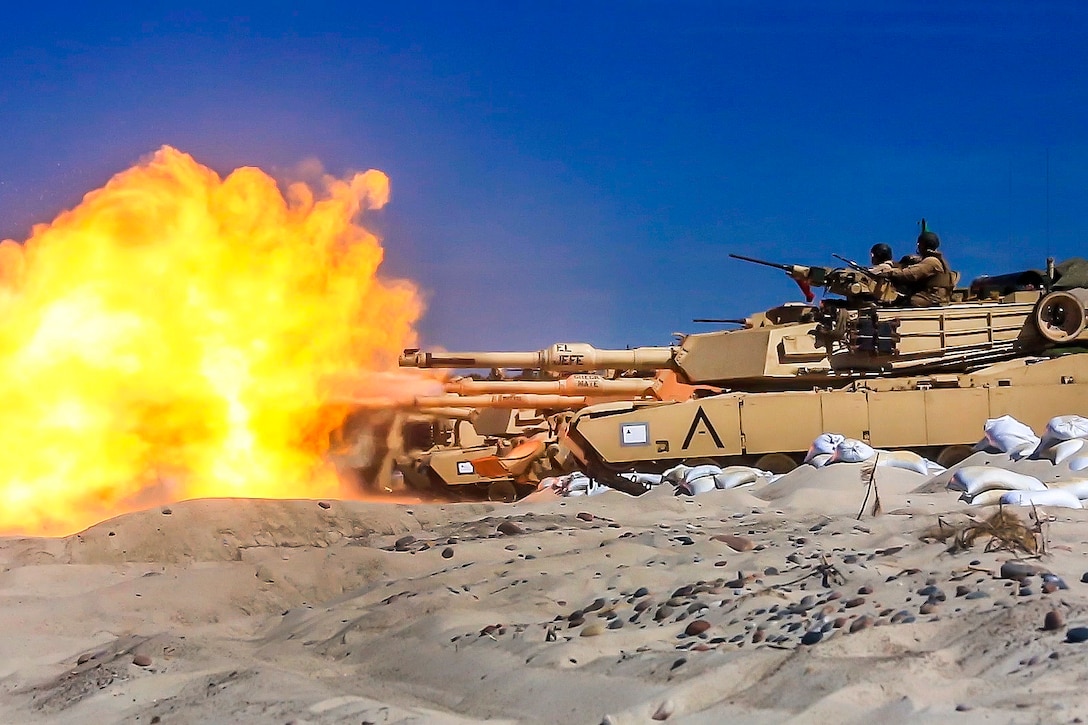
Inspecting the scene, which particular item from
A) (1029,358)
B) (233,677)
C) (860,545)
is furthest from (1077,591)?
(1029,358)

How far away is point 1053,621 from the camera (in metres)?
3.57

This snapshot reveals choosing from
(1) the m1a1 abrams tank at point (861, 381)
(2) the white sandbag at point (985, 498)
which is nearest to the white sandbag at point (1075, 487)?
(2) the white sandbag at point (985, 498)

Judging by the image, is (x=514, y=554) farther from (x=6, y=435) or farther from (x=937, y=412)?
(x=937, y=412)

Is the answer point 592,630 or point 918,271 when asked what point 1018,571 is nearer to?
point 592,630

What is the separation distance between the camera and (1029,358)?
13562 mm

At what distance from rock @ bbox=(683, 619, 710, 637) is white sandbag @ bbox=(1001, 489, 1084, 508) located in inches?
123

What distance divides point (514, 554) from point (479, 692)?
97.6 inches

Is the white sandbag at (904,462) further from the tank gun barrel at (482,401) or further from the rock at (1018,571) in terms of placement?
the rock at (1018,571)

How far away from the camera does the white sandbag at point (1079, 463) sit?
27.7ft

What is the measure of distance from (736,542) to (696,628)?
1788 millimetres

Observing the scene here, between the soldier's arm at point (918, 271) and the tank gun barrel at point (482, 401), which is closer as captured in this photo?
the soldier's arm at point (918, 271)

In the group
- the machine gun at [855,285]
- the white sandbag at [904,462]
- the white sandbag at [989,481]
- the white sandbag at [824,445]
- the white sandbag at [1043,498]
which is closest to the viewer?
the white sandbag at [1043,498]

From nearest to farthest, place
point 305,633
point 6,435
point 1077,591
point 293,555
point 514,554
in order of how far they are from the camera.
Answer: point 1077,591 < point 305,633 < point 514,554 < point 293,555 < point 6,435

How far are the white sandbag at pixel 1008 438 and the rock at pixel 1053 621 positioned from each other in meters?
7.02
